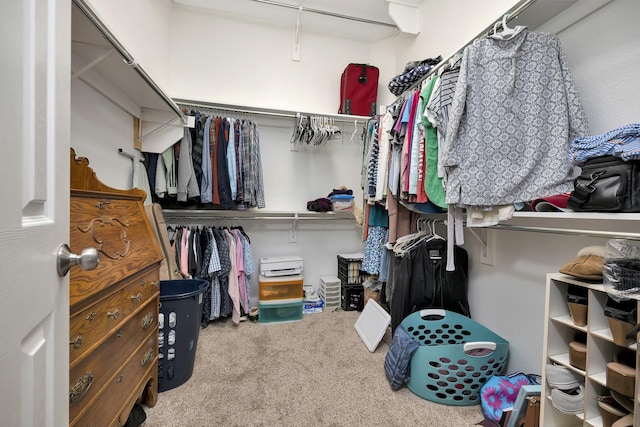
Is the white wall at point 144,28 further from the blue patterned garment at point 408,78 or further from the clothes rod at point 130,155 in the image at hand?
the blue patterned garment at point 408,78

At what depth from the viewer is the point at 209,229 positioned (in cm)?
236

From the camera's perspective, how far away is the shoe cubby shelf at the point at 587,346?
3.05 ft

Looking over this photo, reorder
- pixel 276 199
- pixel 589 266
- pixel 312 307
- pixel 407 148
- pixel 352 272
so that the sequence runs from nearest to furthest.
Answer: pixel 589 266 < pixel 407 148 < pixel 312 307 < pixel 352 272 < pixel 276 199

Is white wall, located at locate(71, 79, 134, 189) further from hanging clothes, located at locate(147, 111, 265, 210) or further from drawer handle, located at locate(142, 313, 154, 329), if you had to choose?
drawer handle, located at locate(142, 313, 154, 329)

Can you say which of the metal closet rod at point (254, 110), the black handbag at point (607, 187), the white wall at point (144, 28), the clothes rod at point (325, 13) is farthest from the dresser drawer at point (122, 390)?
the clothes rod at point (325, 13)

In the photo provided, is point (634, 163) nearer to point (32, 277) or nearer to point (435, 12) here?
point (32, 277)

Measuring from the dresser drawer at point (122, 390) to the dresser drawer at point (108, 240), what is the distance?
35cm

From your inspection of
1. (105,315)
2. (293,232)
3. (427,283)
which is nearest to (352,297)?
(293,232)

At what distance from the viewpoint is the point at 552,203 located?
1.08m

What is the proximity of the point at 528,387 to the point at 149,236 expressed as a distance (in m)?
1.88

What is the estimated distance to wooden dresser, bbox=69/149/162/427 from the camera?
32.3 inches

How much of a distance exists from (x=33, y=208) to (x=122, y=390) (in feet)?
3.14

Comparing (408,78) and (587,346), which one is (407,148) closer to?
(408,78)

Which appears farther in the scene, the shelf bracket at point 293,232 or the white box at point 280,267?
the shelf bracket at point 293,232
